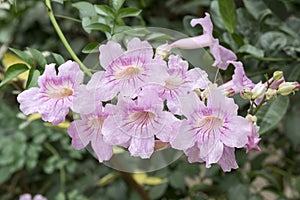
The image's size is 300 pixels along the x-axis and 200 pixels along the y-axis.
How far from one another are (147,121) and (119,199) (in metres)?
0.69

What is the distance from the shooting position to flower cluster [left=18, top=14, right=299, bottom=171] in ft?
1.83

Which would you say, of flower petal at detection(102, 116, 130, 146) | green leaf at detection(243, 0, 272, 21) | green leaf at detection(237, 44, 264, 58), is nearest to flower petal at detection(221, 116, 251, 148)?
flower petal at detection(102, 116, 130, 146)

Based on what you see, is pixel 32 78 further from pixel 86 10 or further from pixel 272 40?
pixel 272 40

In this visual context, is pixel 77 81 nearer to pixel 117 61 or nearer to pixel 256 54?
pixel 117 61

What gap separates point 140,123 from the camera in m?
0.58

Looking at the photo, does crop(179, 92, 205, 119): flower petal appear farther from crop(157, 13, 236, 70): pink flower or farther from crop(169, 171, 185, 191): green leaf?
crop(169, 171, 185, 191): green leaf

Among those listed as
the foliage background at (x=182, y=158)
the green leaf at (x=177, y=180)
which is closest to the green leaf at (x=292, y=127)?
the foliage background at (x=182, y=158)

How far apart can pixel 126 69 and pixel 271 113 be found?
0.33 meters

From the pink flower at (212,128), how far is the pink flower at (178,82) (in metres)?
0.01

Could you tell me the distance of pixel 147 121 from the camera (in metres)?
0.58

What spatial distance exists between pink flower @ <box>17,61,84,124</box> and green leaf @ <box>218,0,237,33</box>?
0.34 meters

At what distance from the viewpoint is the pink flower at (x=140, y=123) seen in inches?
21.8

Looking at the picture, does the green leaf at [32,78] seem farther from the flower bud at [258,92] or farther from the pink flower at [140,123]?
the flower bud at [258,92]

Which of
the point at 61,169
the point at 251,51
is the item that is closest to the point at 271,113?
the point at 251,51
